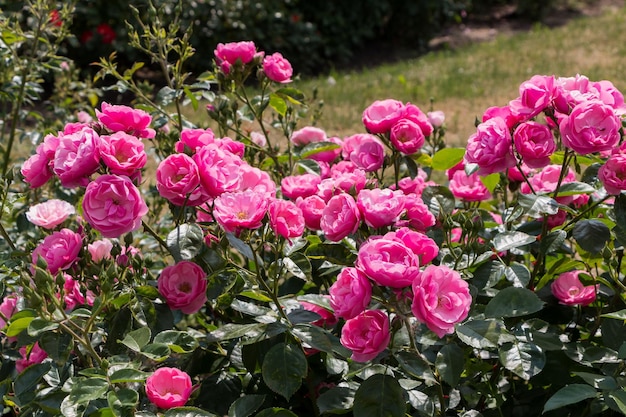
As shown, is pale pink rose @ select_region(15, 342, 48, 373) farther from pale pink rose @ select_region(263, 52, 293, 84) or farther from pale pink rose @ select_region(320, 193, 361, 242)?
pale pink rose @ select_region(263, 52, 293, 84)

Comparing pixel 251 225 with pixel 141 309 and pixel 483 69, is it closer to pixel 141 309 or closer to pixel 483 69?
pixel 141 309

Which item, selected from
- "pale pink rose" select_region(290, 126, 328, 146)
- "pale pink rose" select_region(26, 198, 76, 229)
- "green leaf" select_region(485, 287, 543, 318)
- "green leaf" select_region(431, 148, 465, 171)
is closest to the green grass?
"pale pink rose" select_region(290, 126, 328, 146)

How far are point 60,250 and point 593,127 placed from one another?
1033mm

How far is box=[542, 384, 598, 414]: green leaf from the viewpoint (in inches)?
52.9

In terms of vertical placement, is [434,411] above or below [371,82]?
above

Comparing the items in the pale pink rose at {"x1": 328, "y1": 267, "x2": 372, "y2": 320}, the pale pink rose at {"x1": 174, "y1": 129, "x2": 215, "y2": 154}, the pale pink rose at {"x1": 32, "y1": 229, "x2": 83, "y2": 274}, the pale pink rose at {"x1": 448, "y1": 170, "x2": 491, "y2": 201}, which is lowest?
the pale pink rose at {"x1": 448, "y1": 170, "x2": 491, "y2": 201}

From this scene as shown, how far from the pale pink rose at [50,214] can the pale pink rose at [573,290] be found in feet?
3.52

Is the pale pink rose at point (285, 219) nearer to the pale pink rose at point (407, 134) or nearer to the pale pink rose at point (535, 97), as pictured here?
the pale pink rose at point (407, 134)

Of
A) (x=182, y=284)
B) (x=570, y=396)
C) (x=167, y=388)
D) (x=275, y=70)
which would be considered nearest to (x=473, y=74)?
(x=275, y=70)

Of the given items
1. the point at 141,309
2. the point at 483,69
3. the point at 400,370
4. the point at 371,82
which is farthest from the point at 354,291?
the point at 483,69

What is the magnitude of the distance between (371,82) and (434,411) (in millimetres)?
5077

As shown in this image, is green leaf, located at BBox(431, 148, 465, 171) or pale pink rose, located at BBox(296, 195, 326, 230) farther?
green leaf, located at BBox(431, 148, 465, 171)

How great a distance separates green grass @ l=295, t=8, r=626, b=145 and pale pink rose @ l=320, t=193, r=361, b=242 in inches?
142

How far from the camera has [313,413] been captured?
5.78ft
